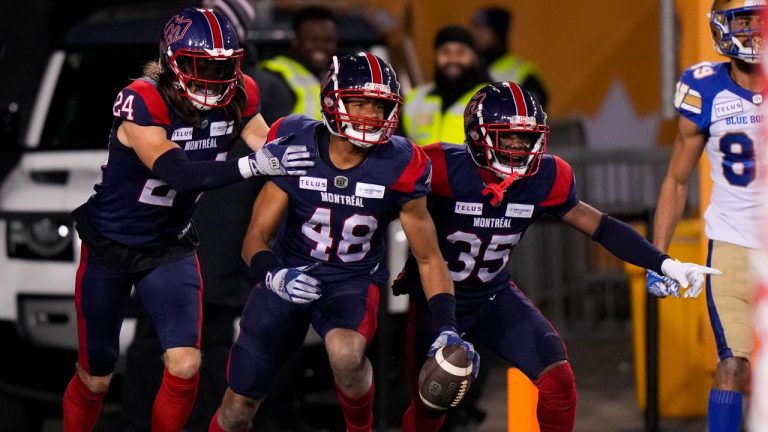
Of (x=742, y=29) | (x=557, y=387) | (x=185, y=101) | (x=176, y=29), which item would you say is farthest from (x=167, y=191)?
(x=742, y=29)

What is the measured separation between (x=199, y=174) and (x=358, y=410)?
1181 millimetres

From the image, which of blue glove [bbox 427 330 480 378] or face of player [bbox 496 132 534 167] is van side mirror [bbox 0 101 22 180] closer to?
face of player [bbox 496 132 534 167]

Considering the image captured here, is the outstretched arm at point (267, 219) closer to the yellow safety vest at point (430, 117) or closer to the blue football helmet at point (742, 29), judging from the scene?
the blue football helmet at point (742, 29)

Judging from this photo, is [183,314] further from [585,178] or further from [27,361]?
[585,178]

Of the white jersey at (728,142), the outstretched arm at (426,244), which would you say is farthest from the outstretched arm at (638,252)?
the outstretched arm at (426,244)

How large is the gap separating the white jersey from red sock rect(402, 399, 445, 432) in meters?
1.44

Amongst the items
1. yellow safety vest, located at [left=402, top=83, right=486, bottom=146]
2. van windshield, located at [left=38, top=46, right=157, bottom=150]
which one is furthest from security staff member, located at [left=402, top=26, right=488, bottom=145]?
van windshield, located at [left=38, top=46, right=157, bottom=150]

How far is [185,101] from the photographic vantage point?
6.69 metres

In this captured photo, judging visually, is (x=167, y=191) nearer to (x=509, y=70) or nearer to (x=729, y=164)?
(x=729, y=164)

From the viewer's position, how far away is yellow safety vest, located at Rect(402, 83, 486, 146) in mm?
8812

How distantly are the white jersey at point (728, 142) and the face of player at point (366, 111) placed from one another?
1401 millimetres

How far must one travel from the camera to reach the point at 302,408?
8.73 metres

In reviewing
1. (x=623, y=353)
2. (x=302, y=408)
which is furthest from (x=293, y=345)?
(x=623, y=353)

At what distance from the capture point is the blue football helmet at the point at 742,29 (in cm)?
675
